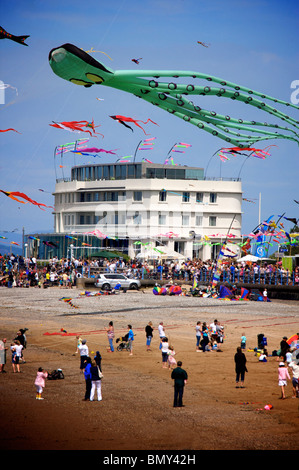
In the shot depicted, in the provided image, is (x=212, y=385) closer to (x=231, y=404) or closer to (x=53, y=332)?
(x=231, y=404)

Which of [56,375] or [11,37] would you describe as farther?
[56,375]

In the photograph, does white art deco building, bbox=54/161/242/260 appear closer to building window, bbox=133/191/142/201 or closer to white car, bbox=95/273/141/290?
building window, bbox=133/191/142/201

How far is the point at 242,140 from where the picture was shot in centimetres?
2970

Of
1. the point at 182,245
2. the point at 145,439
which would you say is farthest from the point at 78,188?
the point at 145,439

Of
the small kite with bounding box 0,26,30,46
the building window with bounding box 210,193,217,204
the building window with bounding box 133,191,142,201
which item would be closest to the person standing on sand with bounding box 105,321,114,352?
the small kite with bounding box 0,26,30,46

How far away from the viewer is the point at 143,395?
18.9 m

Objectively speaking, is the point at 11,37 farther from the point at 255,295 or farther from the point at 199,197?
the point at 199,197

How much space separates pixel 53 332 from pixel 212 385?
11.7 m

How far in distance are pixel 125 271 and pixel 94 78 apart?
2994 cm

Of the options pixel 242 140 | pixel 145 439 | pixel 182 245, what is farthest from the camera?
pixel 182 245

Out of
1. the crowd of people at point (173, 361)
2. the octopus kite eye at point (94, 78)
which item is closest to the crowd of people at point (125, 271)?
the crowd of people at point (173, 361)

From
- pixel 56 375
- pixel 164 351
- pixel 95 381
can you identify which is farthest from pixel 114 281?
pixel 95 381

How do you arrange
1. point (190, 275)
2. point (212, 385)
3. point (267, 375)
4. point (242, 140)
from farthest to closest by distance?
point (190, 275)
point (242, 140)
point (267, 375)
point (212, 385)
